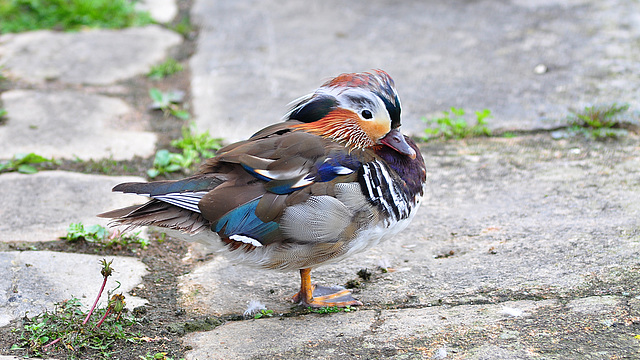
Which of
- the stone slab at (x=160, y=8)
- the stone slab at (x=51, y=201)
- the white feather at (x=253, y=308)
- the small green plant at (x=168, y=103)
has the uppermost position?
the stone slab at (x=160, y=8)

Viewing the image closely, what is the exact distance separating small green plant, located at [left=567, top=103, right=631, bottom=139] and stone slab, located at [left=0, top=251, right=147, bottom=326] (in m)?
3.09

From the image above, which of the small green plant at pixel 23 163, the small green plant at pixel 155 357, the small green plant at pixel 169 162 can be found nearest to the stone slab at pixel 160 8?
the small green plant at pixel 169 162

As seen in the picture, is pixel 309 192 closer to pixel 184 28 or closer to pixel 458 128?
pixel 458 128

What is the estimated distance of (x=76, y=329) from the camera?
8.91 ft

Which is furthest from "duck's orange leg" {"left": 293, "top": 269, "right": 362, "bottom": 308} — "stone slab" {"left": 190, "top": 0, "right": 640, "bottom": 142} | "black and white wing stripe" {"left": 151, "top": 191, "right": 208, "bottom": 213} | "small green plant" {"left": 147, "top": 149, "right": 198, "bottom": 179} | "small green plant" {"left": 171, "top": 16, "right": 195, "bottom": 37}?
"small green plant" {"left": 171, "top": 16, "right": 195, "bottom": 37}

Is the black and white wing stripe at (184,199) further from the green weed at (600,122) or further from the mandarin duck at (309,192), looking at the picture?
the green weed at (600,122)

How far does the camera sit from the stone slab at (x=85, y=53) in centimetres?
546

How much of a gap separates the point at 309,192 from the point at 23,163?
2.21 m

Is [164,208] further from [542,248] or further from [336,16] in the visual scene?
[336,16]

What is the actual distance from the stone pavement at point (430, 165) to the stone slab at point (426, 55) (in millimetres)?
19

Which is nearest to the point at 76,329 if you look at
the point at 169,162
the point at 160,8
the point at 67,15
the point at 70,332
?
the point at 70,332

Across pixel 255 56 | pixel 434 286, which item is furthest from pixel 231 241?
pixel 255 56

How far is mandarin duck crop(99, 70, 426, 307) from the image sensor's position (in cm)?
285

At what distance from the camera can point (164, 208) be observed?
9.63 ft
